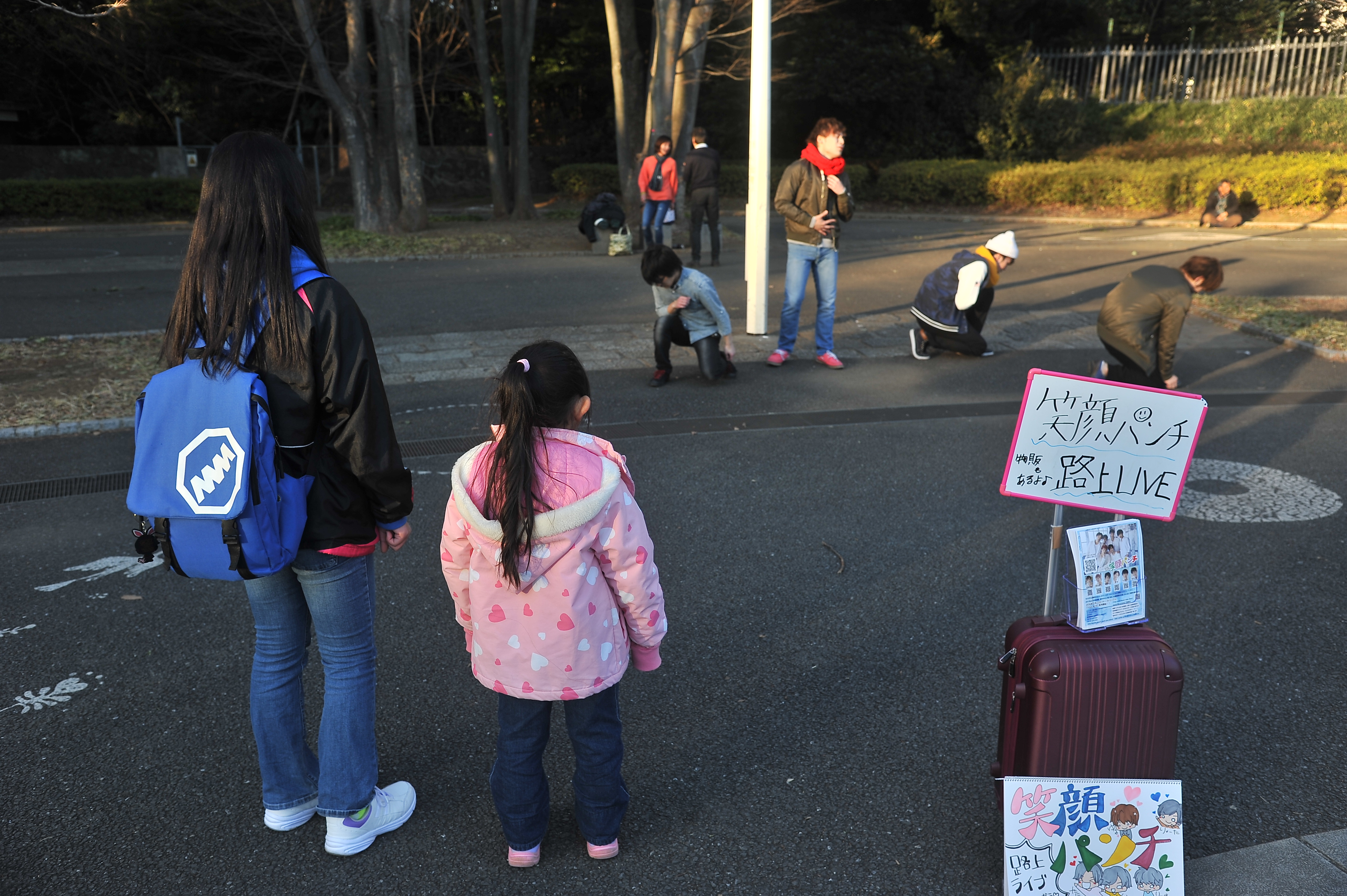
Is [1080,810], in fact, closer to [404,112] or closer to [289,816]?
[289,816]

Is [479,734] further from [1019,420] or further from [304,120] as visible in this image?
[304,120]

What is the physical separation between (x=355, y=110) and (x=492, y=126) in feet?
19.6

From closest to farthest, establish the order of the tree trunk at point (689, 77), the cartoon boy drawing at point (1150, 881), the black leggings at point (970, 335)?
the cartoon boy drawing at point (1150, 881)
the black leggings at point (970, 335)
the tree trunk at point (689, 77)

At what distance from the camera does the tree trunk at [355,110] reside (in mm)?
18406

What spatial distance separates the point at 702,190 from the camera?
14.7 meters

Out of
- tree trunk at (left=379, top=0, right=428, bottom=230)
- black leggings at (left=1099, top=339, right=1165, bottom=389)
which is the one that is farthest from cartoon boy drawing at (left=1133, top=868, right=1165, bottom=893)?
tree trunk at (left=379, top=0, right=428, bottom=230)

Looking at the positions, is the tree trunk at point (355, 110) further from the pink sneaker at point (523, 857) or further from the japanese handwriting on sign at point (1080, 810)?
the japanese handwriting on sign at point (1080, 810)

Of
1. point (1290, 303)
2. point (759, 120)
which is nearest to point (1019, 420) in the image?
point (759, 120)

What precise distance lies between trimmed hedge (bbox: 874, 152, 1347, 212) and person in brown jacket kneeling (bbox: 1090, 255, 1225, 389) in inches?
656

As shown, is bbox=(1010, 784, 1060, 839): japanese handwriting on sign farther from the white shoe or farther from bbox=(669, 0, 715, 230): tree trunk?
bbox=(669, 0, 715, 230): tree trunk

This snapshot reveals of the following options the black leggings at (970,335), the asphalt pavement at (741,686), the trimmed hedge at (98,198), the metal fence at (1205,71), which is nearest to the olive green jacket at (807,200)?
the black leggings at (970,335)

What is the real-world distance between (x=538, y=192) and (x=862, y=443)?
103ft

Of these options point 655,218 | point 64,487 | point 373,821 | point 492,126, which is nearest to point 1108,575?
point 373,821

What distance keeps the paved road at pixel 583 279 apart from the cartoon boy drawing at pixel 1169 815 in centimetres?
893
